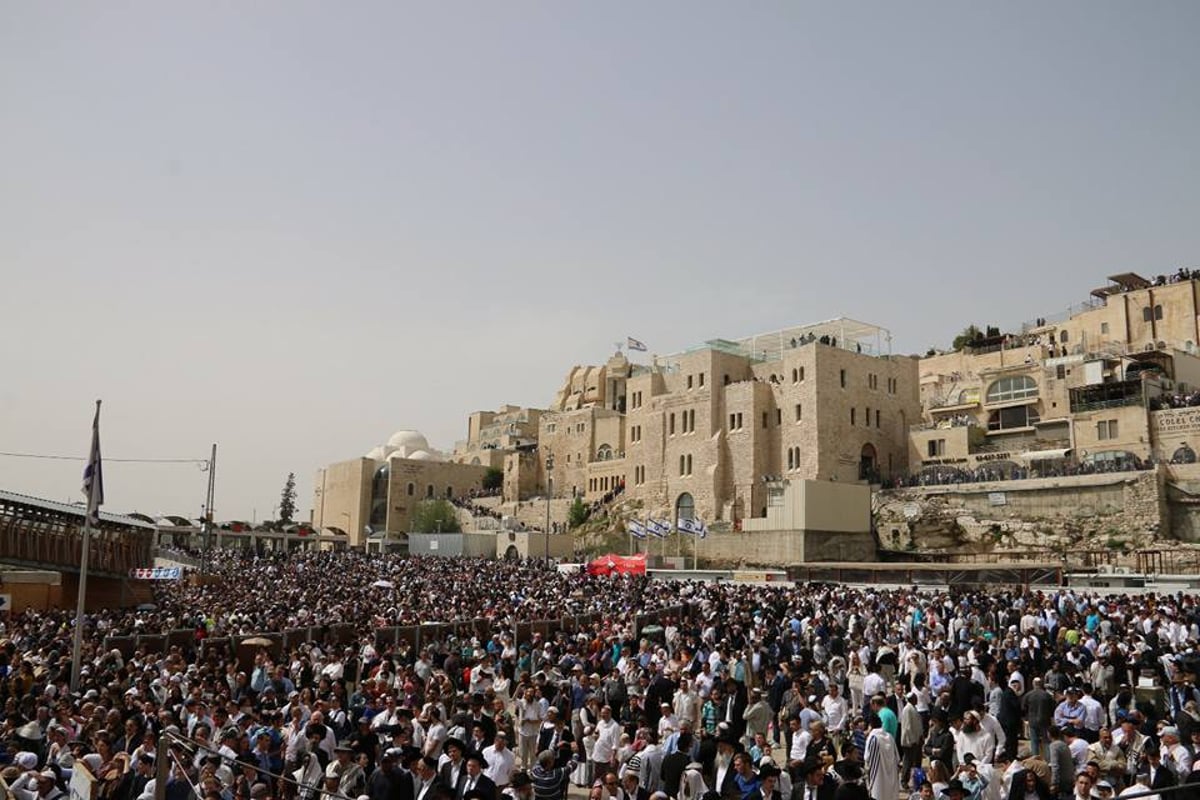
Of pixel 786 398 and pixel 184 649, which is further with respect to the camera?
pixel 786 398

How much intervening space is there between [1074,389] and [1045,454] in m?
4.31

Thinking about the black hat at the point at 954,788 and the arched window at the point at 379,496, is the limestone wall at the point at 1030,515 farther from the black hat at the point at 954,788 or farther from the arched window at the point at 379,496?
the arched window at the point at 379,496

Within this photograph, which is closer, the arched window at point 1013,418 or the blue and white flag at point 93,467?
the blue and white flag at point 93,467

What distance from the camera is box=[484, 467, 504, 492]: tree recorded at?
86.5 m

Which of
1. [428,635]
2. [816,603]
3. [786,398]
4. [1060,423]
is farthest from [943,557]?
[428,635]

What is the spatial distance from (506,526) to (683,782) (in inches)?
2472

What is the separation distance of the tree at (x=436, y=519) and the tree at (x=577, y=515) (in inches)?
482

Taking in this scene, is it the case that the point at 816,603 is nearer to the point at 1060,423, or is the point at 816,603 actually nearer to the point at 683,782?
the point at 683,782

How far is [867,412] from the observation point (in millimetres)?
56188

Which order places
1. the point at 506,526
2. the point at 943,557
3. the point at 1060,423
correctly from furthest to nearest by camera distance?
the point at 506,526
the point at 1060,423
the point at 943,557

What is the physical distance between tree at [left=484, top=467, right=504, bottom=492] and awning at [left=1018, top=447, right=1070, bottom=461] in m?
48.1

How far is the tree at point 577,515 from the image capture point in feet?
220

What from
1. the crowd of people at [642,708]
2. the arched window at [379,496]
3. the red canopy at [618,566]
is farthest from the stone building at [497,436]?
the crowd of people at [642,708]

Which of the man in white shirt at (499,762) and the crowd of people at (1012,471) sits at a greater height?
the crowd of people at (1012,471)
